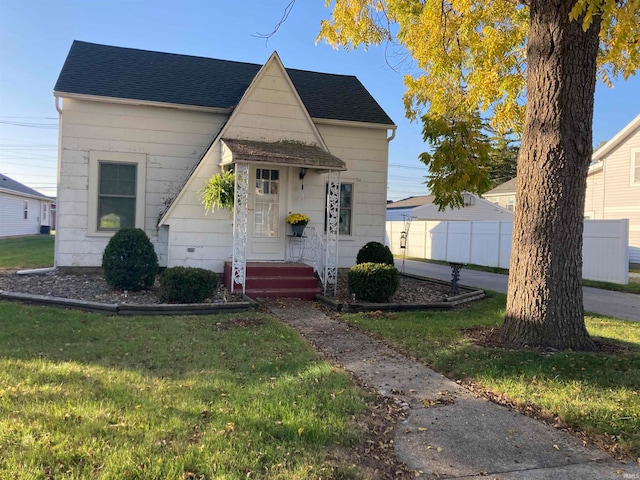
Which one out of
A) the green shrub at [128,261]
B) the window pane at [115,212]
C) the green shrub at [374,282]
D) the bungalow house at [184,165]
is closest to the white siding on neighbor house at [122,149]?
the bungalow house at [184,165]

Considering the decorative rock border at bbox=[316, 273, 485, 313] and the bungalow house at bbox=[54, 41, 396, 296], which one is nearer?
the decorative rock border at bbox=[316, 273, 485, 313]

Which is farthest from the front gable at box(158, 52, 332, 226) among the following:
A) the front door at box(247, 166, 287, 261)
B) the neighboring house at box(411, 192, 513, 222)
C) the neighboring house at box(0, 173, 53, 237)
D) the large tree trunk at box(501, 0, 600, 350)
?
the neighboring house at box(411, 192, 513, 222)

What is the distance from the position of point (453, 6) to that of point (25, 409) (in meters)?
9.42

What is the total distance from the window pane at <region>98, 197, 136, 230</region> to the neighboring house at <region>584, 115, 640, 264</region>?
68.1 ft

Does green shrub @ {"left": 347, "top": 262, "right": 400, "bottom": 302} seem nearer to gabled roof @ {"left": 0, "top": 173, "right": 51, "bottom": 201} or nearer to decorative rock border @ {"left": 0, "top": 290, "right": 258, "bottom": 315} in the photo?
decorative rock border @ {"left": 0, "top": 290, "right": 258, "bottom": 315}

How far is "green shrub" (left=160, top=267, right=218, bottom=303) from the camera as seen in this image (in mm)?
8453

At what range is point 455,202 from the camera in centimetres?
1409

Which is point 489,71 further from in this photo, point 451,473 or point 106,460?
point 106,460

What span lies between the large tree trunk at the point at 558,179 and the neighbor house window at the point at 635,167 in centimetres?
1837

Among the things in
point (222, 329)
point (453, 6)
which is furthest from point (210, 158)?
point (453, 6)

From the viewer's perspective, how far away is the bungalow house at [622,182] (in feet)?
69.6

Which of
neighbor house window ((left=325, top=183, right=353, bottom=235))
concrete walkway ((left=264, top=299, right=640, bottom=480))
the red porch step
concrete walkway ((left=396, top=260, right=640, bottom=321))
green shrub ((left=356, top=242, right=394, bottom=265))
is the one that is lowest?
concrete walkway ((left=264, top=299, right=640, bottom=480))

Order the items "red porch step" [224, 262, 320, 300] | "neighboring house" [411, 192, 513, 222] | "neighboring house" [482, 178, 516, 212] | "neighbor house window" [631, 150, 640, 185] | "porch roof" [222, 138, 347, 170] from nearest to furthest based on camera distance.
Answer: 1. "porch roof" [222, 138, 347, 170]
2. "red porch step" [224, 262, 320, 300]
3. "neighbor house window" [631, 150, 640, 185]
4. "neighboring house" [411, 192, 513, 222]
5. "neighboring house" [482, 178, 516, 212]

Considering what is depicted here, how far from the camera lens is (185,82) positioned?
498 inches
